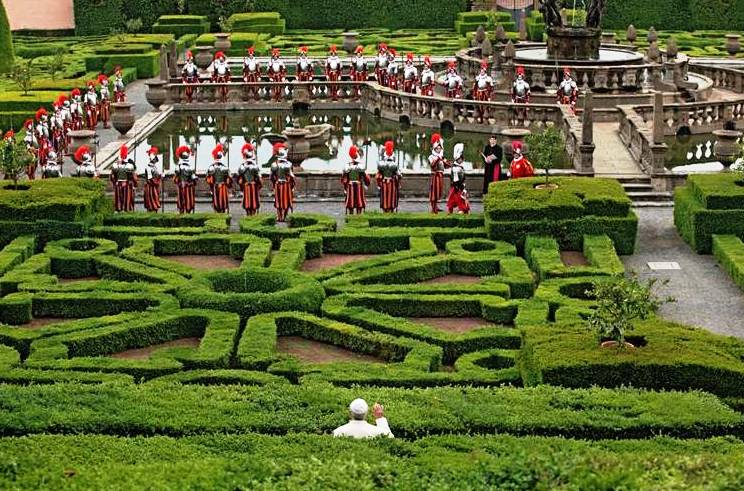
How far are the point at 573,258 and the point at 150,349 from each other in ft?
27.2

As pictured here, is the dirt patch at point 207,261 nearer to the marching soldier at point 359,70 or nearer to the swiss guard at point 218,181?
the swiss guard at point 218,181

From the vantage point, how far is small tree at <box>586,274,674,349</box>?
19.8m

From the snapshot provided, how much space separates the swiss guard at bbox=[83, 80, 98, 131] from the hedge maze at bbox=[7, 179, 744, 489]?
13.9 meters

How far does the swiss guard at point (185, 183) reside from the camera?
30750 millimetres

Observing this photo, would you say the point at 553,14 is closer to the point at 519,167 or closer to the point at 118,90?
the point at 118,90

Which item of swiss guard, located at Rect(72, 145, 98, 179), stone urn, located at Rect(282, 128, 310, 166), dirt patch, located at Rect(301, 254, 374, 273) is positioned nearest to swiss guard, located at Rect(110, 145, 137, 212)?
swiss guard, located at Rect(72, 145, 98, 179)

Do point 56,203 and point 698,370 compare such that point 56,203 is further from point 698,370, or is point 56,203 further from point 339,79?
point 339,79

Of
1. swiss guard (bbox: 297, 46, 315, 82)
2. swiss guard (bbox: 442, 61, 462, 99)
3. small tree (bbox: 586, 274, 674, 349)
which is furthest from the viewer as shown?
swiss guard (bbox: 297, 46, 315, 82)

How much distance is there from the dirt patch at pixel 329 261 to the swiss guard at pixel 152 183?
17.0 feet

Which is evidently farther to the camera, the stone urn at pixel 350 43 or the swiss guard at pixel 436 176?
the stone urn at pixel 350 43

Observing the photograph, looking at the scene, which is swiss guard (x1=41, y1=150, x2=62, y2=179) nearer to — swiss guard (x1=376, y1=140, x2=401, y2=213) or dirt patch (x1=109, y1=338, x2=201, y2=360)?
swiss guard (x1=376, y1=140, x2=401, y2=213)

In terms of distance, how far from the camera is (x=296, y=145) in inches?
1423

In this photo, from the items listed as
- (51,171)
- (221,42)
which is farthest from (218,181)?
(221,42)

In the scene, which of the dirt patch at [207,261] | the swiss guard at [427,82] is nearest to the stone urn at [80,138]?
the dirt patch at [207,261]
